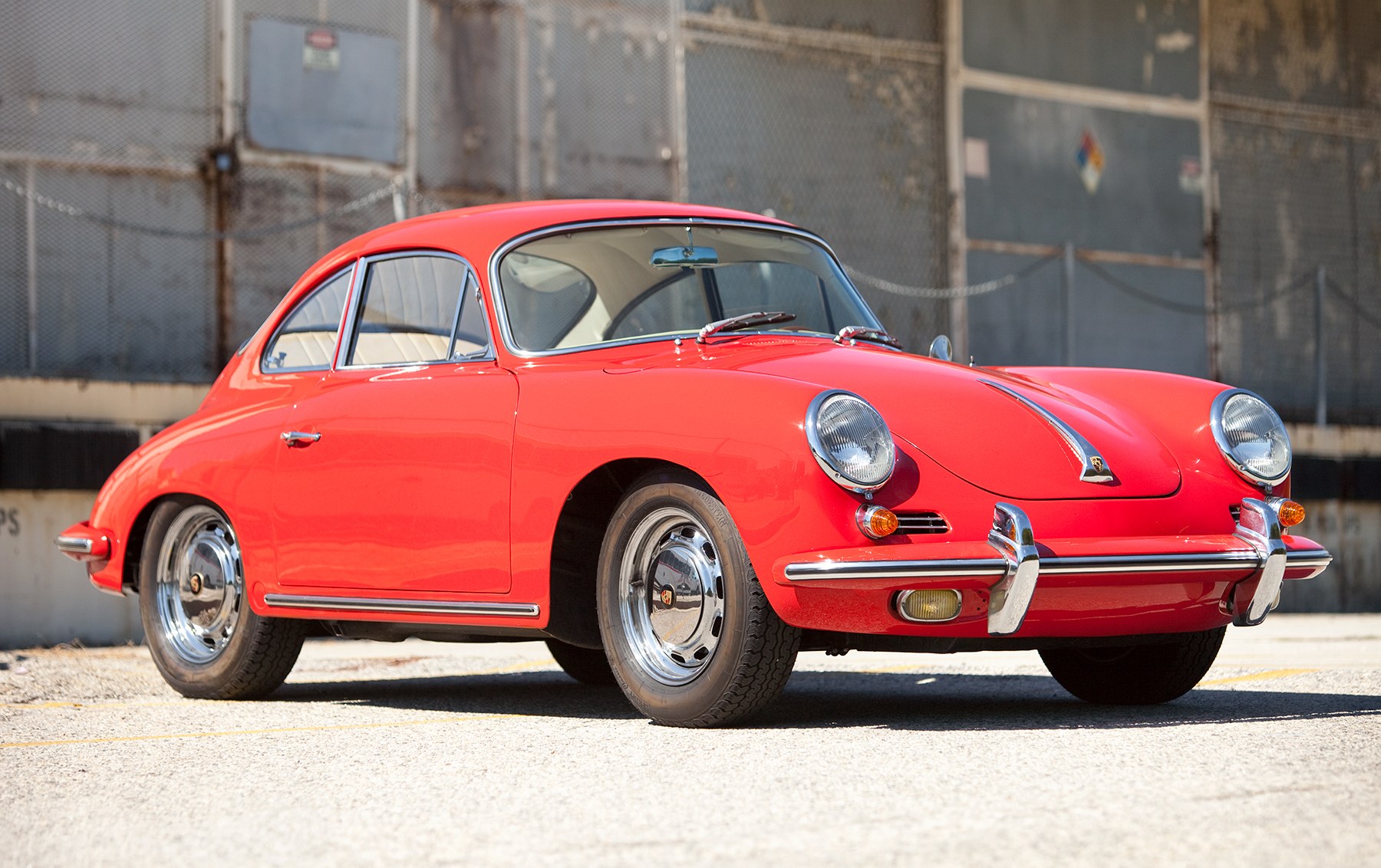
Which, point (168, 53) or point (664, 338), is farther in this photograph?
point (168, 53)

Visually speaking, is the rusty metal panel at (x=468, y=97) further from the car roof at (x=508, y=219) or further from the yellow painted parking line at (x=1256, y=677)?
the yellow painted parking line at (x=1256, y=677)

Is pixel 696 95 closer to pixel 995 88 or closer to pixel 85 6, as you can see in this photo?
pixel 995 88

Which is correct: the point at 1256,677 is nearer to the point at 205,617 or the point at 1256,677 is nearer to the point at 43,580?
the point at 205,617

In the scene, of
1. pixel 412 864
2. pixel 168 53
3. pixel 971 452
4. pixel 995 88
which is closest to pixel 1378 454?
pixel 995 88

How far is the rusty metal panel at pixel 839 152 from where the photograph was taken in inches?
569

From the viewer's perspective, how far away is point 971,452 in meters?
4.68

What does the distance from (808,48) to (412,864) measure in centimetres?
1276

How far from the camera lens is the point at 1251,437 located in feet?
17.3

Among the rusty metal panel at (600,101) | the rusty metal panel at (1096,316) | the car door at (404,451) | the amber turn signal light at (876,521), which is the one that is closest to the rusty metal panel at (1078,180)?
the rusty metal panel at (1096,316)

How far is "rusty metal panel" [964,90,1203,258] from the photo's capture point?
52.5 feet

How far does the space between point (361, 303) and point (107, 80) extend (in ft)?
21.1

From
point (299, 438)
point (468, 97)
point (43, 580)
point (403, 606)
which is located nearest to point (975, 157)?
point (468, 97)

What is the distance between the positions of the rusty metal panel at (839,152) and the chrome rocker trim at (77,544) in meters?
8.05

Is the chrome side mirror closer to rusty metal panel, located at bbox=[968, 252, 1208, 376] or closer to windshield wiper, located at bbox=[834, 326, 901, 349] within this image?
windshield wiper, located at bbox=[834, 326, 901, 349]
